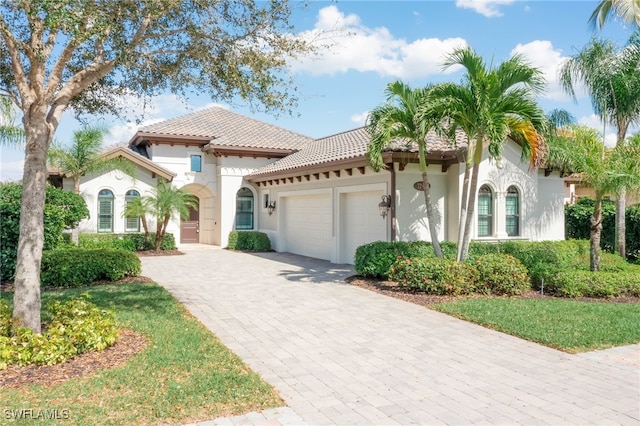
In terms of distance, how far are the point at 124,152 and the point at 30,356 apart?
15350 millimetres

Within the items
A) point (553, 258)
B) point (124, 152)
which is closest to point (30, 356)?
point (553, 258)

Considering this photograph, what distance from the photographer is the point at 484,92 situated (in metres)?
9.80

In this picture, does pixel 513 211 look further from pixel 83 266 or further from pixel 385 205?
pixel 83 266

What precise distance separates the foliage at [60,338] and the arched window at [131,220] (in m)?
14.3

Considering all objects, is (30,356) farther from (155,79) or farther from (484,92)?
(484,92)

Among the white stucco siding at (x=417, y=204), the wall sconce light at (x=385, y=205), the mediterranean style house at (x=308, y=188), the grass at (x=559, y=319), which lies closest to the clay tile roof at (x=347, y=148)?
the mediterranean style house at (x=308, y=188)

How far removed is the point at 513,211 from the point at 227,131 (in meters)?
15.0

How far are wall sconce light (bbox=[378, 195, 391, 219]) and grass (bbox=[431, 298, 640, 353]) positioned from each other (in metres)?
4.19

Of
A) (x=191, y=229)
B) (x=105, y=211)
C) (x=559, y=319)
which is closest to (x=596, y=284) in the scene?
(x=559, y=319)

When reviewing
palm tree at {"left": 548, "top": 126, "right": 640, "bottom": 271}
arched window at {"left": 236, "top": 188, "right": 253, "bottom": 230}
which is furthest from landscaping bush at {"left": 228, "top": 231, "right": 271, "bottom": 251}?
palm tree at {"left": 548, "top": 126, "right": 640, "bottom": 271}

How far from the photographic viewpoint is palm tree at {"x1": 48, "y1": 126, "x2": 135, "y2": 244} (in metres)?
17.5

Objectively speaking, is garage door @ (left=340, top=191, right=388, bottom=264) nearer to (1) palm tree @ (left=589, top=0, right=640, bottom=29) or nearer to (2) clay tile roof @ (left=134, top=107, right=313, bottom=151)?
(2) clay tile roof @ (left=134, top=107, right=313, bottom=151)

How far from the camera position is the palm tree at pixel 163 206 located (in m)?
19.2

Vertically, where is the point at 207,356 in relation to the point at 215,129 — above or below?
below
